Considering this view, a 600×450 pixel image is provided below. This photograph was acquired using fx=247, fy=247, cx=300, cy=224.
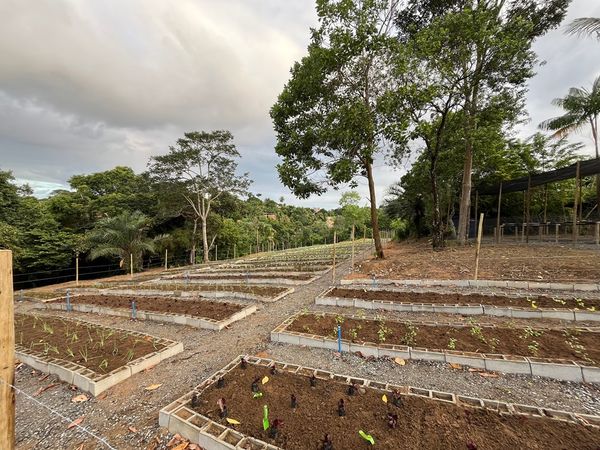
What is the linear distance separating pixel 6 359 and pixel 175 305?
16.0ft

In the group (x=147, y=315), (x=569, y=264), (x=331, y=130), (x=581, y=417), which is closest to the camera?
(x=581, y=417)

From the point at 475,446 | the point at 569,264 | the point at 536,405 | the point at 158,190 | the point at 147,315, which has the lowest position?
the point at 147,315

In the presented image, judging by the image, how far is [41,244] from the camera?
14953 mm

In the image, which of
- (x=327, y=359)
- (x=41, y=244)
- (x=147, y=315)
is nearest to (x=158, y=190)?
(x=41, y=244)

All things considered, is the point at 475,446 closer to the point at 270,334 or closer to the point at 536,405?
the point at 536,405

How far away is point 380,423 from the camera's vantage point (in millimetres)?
2301

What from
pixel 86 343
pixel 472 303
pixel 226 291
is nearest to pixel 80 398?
pixel 86 343

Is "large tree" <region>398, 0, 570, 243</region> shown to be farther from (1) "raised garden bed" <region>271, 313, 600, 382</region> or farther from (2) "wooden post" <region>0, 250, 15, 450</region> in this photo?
(2) "wooden post" <region>0, 250, 15, 450</region>

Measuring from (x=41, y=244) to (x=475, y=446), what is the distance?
70.4 ft

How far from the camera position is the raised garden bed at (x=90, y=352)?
3.47 m

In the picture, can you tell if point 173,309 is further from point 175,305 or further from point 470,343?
point 470,343

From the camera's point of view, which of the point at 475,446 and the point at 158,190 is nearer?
the point at 475,446

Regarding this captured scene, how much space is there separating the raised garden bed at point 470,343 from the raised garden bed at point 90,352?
2.13m

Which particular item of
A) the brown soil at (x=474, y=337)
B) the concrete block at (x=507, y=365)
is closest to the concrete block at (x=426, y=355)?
the brown soil at (x=474, y=337)
